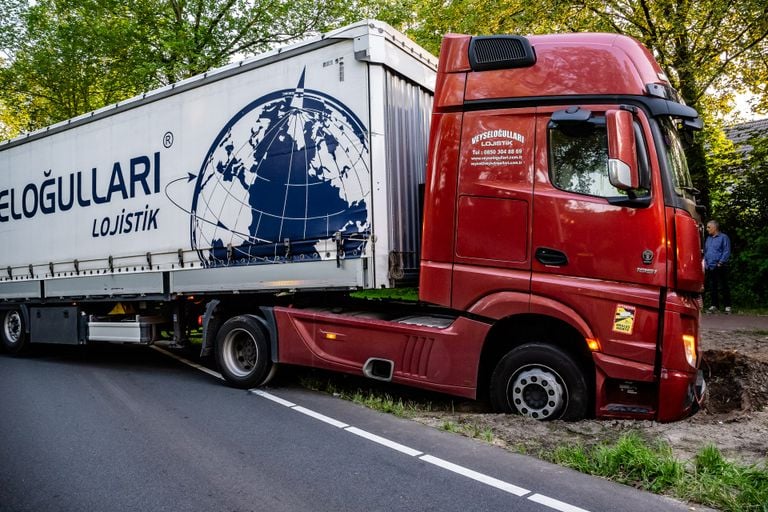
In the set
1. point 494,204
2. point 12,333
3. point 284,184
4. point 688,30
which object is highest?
point 688,30

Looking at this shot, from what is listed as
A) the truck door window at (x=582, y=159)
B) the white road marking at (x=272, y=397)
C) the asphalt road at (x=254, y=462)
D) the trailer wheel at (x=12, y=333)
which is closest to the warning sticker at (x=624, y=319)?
the truck door window at (x=582, y=159)

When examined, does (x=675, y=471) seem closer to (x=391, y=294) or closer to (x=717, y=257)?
(x=391, y=294)

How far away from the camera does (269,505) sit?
3668mm

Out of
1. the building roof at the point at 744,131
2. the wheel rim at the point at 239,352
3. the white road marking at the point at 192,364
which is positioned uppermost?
the building roof at the point at 744,131

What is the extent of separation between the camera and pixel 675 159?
197 inches

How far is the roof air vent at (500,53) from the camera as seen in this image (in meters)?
5.22

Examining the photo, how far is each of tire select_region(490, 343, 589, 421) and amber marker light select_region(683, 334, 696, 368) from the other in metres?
0.80

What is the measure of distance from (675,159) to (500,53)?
5.62ft

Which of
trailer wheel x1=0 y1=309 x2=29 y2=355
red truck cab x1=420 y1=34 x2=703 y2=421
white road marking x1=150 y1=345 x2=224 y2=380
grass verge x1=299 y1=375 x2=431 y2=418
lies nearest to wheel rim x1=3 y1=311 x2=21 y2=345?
trailer wheel x1=0 y1=309 x2=29 y2=355

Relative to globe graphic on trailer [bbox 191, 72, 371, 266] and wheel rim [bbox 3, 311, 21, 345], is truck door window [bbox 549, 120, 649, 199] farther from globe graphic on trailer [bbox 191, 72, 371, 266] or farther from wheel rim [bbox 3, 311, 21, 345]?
wheel rim [bbox 3, 311, 21, 345]

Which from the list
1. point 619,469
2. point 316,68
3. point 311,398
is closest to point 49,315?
point 311,398

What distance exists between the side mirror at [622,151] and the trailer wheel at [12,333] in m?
9.74

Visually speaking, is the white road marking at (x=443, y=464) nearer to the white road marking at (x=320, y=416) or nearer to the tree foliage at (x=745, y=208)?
the white road marking at (x=320, y=416)

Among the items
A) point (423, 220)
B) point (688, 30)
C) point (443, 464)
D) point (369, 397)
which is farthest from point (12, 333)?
point (688, 30)
